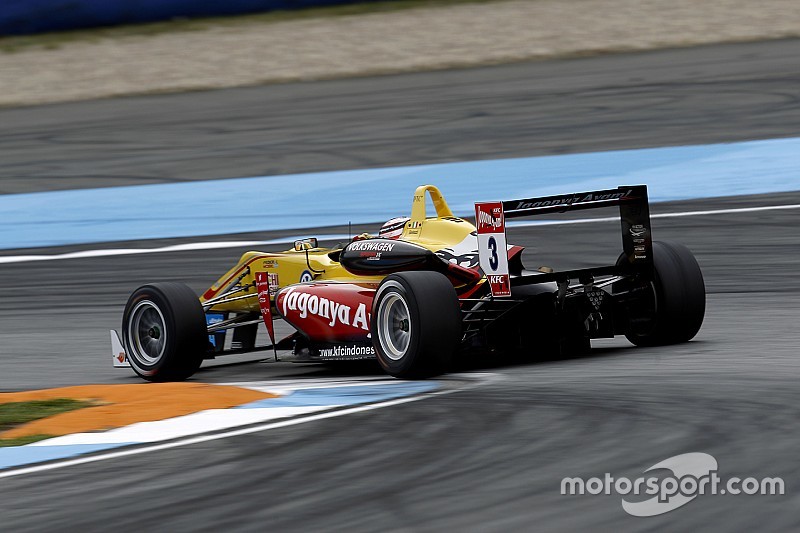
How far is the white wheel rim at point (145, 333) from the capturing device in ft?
30.2

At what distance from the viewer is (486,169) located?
15664 mm

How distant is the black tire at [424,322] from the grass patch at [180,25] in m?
15.6

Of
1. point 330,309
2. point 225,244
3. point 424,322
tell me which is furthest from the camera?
point 225,244

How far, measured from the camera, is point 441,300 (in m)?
7.55

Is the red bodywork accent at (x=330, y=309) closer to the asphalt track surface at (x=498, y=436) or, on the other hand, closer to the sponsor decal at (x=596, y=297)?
the asphalt track surface at (x=498, y=436)

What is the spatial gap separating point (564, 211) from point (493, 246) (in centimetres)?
51

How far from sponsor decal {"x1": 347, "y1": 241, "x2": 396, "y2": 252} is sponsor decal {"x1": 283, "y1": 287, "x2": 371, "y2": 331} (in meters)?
0.39

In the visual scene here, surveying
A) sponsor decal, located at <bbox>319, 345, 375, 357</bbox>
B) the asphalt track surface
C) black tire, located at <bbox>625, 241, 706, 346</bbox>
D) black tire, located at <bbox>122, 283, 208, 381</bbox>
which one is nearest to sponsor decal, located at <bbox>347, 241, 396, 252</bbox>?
sponsor decal, located at <bbox>319, 345, 375, 357</bbox>

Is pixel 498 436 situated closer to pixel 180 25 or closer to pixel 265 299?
pixel 265 299

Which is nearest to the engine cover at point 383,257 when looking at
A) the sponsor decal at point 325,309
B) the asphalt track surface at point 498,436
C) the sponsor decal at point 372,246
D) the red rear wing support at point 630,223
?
the sponsor decal at point 372,246

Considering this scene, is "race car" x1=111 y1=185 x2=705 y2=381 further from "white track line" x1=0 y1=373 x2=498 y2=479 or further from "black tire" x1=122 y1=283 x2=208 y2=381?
"white track line" x1=0 y1=373 x2=498 y2=479

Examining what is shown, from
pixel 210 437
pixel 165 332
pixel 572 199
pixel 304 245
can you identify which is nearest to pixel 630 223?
pixel 572 199

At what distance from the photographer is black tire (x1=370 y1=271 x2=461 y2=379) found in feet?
24.6

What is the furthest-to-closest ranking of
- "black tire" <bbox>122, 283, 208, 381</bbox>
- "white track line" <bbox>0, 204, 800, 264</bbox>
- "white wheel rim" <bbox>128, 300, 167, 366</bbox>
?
"white track line" <bbox>0, 204, 800, 264</bbox> < "white wheel rim" <bbox>128, 300, 167, 366</bbox> < "black tire" <bbox>122, 283, 208, 381</bbox>
